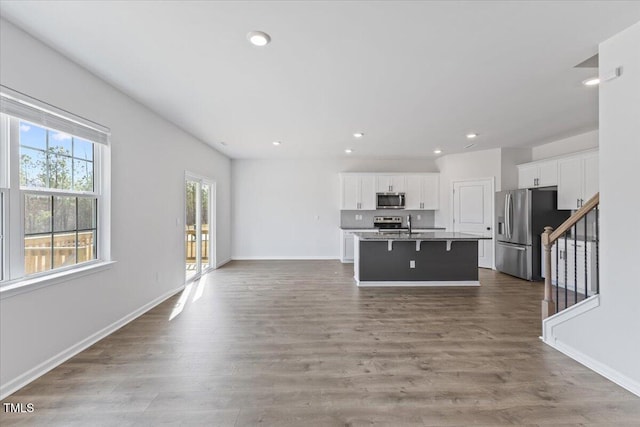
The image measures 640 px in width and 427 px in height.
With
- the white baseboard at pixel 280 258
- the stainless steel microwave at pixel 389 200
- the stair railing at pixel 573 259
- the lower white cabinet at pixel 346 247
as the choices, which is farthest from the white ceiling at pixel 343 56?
the white baseboard at pixel 280 258

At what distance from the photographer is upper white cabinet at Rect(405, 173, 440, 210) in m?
7.33

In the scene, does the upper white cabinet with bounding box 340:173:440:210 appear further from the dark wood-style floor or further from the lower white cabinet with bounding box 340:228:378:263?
the dark wood-style floor

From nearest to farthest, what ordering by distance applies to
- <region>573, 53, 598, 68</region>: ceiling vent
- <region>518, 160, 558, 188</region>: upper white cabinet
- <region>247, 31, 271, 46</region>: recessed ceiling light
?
<region>247, 31, 271, 46</region>: recessed ceiling light < <region>573, 53, 598, 68</region>: ceiling vent < <region>518, 160, 558, 188</region>: upper white cabinet

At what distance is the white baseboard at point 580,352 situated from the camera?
6.90 feet

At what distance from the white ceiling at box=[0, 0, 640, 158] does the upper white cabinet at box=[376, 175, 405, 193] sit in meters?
2.86

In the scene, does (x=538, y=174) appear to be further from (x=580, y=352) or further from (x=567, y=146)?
(x=580, y=352)

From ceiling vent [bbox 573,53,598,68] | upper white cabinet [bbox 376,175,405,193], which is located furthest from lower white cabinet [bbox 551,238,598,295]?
upper white cabinet [bbox 376,175,405,193]

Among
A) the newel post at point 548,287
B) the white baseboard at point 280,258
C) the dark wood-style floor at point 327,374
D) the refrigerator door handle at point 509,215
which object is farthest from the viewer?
the white baseboard at point 280,258

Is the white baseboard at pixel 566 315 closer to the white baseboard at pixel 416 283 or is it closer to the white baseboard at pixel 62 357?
the white baseboard at pixel 416 283

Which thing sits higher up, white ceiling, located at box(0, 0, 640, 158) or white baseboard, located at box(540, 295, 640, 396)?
white ceiling, located at box(0, 0, 640, 158)

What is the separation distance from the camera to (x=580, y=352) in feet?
8.08

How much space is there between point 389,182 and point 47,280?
655 centimetres

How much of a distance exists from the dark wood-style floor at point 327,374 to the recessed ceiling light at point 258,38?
8.64 ft

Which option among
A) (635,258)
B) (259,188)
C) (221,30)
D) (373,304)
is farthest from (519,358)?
(259,188)
